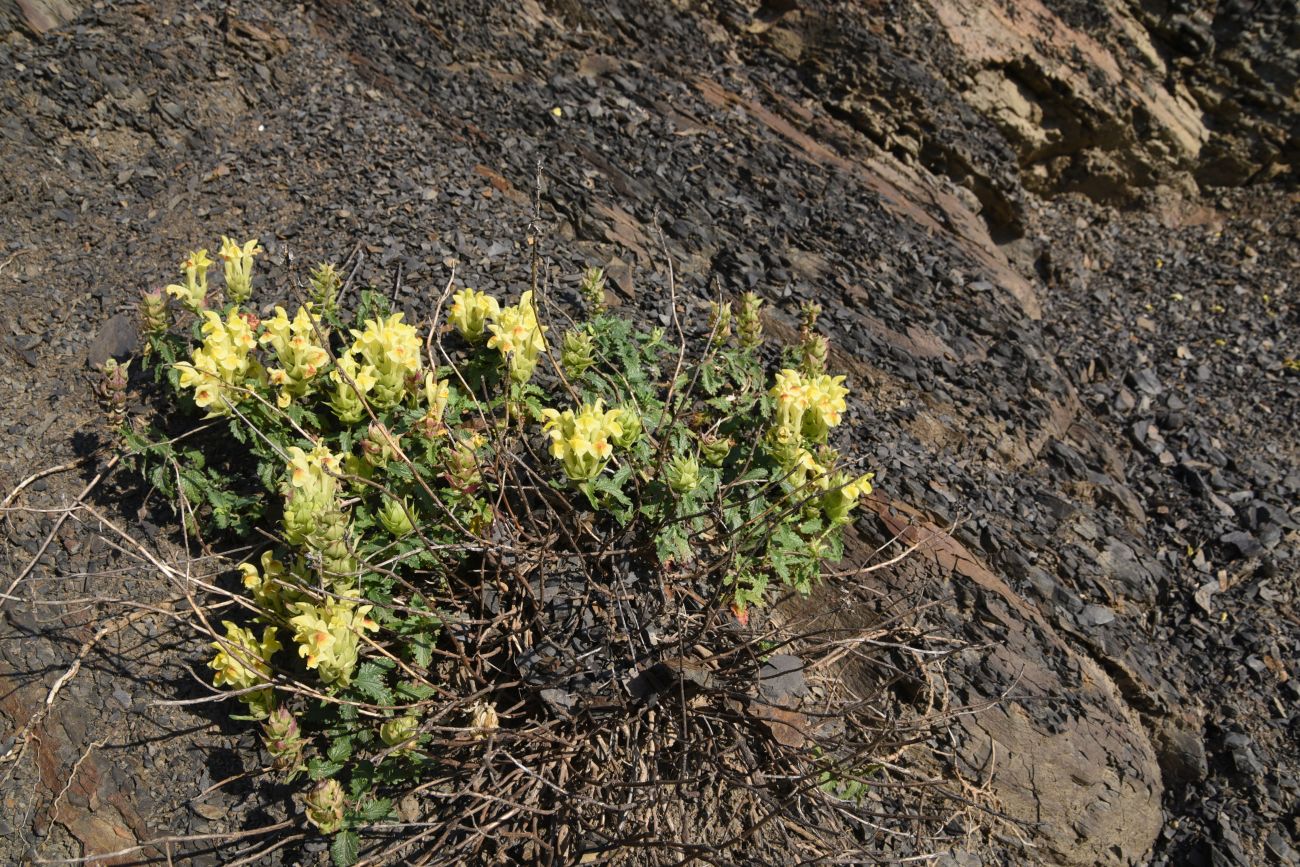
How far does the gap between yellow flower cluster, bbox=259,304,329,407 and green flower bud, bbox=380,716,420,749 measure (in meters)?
1.37

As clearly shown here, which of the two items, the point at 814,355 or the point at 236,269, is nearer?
the point at 236,269

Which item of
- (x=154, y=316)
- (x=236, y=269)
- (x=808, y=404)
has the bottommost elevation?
(x=154, y=316)

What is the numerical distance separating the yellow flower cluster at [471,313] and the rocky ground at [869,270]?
753 mm

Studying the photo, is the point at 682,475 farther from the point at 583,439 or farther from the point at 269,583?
the point at 269,583

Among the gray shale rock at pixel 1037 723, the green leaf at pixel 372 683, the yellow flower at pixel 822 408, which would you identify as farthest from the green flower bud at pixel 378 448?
the gray shale rock at pixel 1037 723

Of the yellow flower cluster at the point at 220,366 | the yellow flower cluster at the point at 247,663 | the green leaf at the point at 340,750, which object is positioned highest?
the yellow flower cluster at the point at 220,366

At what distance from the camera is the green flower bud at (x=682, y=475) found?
3.36 meters

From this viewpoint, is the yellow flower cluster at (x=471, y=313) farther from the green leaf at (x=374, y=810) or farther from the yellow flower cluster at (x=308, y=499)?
the green leaf at (x=374, y=810)

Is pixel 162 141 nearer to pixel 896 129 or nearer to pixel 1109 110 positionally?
pixel 896 129

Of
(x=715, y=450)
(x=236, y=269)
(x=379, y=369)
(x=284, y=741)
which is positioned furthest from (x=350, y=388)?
(x=715, y=450)

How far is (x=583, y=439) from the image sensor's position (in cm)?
322

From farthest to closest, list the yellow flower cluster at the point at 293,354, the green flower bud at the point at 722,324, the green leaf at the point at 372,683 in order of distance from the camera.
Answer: the green flower bud at the point at 722,324
the yellow flower cluster at the point at 293,354
the green leaf at the point at 372,683

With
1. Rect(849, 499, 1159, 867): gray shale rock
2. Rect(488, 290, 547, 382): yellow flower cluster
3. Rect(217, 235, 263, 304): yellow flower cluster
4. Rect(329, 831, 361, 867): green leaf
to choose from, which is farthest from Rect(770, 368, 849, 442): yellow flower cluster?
Rect(217, 235, 263, 304): yellow flower cluster

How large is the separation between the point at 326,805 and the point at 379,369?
1622 millimetres
